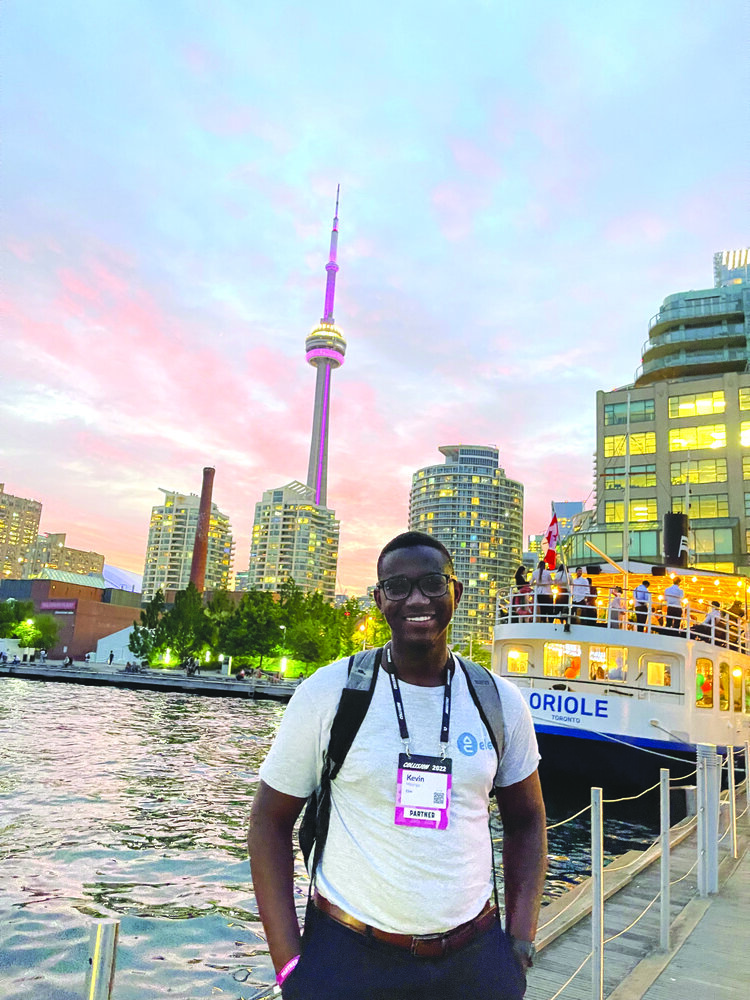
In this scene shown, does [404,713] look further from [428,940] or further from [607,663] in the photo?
[607,663]

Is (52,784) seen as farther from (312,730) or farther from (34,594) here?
(34,594)

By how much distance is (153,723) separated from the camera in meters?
32.8

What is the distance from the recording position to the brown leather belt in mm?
2328

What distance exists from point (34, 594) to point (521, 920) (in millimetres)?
112848

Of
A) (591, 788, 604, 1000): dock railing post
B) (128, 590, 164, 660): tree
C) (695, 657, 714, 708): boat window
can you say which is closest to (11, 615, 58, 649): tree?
(128, 590, 164, 660): tree

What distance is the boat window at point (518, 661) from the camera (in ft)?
63.3

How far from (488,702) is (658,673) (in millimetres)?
17389

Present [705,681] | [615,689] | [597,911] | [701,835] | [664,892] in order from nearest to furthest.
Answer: [597,911] → [664,892] → [701,835] → [615,689] → [705,681]

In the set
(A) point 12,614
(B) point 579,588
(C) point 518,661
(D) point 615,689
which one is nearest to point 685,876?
(D) point 615,689

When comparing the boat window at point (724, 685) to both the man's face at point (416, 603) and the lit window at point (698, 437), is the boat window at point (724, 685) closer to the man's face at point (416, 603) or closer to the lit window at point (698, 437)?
the man's face at point (416, 603)

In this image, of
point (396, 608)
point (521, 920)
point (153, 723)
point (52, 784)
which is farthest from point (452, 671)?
point (153, 723)

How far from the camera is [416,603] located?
267cm

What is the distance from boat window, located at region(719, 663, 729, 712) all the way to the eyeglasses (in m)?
20.1

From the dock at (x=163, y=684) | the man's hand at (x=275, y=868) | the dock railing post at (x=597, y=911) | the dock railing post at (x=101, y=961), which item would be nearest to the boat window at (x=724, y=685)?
the dock railing post at (x=597, y=911)
